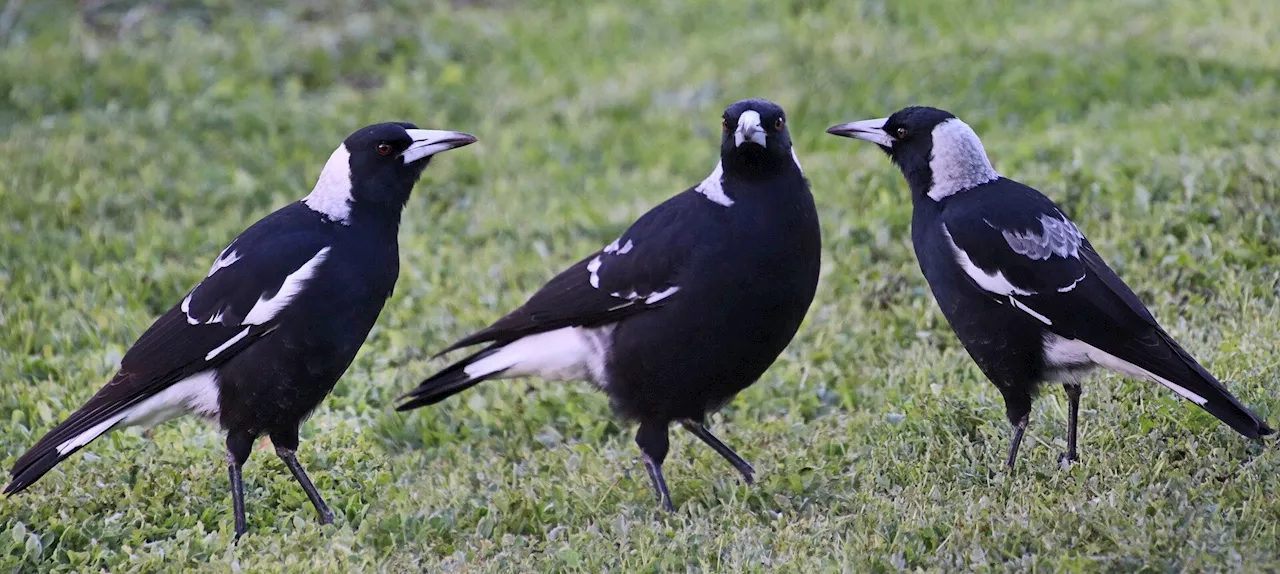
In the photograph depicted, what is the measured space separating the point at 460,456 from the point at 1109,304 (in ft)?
8.16

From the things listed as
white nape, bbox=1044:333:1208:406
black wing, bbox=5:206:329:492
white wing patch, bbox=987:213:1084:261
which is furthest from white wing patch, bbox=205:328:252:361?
white nape, bbox=1044:333:1208:406

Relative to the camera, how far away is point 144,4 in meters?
10.6

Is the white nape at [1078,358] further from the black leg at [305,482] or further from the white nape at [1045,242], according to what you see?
the black leg at [305,482]

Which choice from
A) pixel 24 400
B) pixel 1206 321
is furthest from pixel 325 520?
pixel 1206 321

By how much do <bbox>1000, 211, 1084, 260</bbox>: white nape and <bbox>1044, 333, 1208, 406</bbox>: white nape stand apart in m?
0.27

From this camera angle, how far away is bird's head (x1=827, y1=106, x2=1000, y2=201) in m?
4.59

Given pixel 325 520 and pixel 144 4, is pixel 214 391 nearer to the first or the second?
pixel 325 520

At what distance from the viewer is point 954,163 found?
4.59 m

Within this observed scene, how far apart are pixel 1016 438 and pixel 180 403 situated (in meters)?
2.83

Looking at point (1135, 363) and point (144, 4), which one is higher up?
point (144, 4)

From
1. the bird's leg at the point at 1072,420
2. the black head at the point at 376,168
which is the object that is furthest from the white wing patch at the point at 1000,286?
the black head at the point at 376,168

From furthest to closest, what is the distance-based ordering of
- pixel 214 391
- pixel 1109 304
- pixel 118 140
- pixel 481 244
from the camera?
pixel 118 140, pixel 481 244, pixel 214 391, pixel 1109 304

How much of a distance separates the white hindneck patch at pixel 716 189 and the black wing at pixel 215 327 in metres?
1.33

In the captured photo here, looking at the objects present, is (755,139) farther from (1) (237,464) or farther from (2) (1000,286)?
(1) (237,464)
